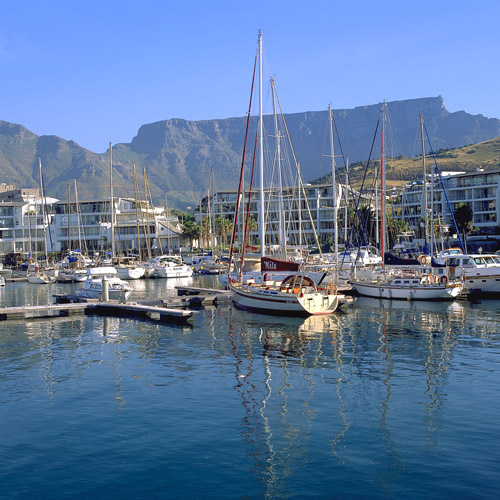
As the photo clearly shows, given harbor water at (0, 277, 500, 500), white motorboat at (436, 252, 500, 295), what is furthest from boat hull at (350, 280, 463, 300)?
harbor water at (0, 277, 500, 500)

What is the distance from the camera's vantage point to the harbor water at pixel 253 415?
1466 cm

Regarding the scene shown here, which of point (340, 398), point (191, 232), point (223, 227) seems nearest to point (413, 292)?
point (340, 398)

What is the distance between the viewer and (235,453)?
1633cm

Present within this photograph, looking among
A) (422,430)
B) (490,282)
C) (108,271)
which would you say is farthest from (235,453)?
(108,271)

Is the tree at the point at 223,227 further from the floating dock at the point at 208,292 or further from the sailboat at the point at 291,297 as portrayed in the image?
the sailboat at the point at 291,297

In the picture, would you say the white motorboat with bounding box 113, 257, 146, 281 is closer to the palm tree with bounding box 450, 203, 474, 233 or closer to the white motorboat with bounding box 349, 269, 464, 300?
the white motorboat with bounding box 349, 269, 464, 300

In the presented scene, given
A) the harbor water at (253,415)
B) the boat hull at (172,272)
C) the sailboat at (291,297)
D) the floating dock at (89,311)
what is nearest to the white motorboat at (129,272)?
the boat hull at (172,272)

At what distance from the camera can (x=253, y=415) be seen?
765 inches

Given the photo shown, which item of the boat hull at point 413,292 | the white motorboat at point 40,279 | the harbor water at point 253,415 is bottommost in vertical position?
the harbor water at point 253,415

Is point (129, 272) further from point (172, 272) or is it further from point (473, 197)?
point (473, 197)

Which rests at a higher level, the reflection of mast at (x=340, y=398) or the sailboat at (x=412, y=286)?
the sailboat at (x=412, y=286)

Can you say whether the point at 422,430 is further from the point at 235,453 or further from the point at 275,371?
the point at 275,371

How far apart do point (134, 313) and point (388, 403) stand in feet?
89.1

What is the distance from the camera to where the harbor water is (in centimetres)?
1466
